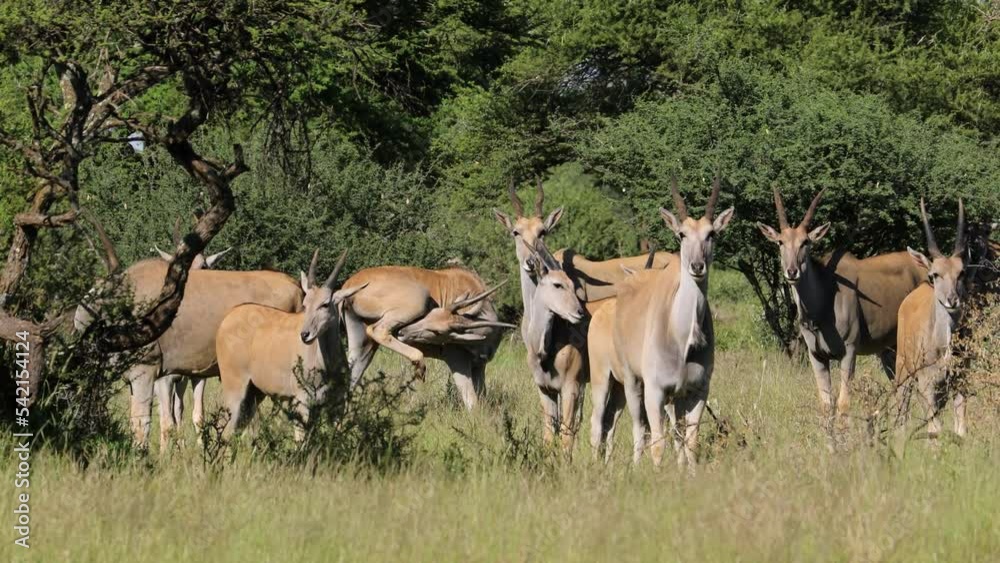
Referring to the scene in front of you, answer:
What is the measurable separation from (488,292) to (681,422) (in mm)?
3665

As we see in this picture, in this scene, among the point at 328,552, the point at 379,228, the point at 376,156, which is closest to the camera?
the point at 328,552

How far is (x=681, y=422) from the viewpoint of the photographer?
31.7ft

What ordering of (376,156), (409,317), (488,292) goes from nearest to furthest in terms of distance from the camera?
1. (488,292)
2. (409,317)
3. (376,156)

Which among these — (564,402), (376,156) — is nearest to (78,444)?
(564,402)

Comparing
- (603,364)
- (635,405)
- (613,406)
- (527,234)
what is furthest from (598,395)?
(527,234)

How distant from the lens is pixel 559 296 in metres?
11.7

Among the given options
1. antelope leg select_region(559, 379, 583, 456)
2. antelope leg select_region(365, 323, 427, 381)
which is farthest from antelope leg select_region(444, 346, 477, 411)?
antelope leg select_region(559, 379, 583, 456)

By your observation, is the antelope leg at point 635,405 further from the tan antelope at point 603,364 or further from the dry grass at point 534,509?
the dry grass at point 534,509

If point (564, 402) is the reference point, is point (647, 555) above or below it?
above

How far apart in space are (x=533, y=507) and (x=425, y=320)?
634 cm

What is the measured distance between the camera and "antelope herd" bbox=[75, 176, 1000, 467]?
9828 mm

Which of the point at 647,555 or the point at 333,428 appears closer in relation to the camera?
the point at 647,555

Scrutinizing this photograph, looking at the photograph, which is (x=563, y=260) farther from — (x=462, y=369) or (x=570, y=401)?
(x=570, y=401)

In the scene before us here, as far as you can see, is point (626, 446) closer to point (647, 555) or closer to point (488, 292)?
point (488, 292)
